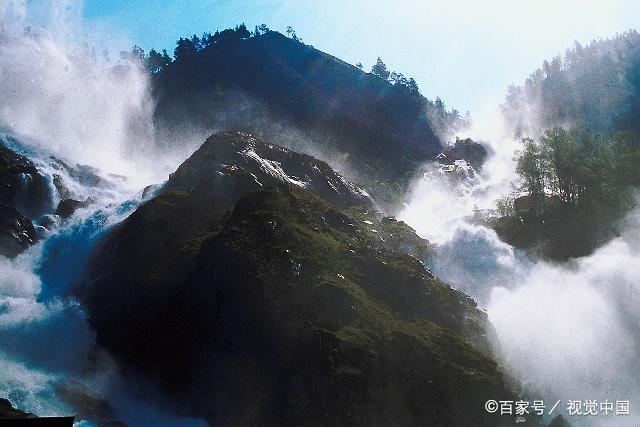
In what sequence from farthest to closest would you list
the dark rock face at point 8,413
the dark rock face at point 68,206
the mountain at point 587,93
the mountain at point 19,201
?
the mountain at point 587,93
the dark rock face at point 68,206
the mountain at point 19,201
the dark rock face at point 8,413

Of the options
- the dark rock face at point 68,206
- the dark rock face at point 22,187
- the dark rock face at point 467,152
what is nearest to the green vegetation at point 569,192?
the dark rock face at point 467,152

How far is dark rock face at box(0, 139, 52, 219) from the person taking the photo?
6706cm

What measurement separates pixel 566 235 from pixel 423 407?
152 ft

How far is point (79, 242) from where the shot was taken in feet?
205

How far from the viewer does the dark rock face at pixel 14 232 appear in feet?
193

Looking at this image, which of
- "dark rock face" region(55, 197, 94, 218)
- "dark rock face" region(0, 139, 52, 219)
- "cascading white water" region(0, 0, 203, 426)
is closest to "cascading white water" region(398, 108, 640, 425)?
"cascading white water" region(0, 0, 203, 426)

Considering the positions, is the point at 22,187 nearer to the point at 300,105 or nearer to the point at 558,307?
the point at 558,307

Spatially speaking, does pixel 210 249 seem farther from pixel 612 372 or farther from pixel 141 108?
pixel 141 108

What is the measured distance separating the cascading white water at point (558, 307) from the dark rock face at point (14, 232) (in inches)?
1798

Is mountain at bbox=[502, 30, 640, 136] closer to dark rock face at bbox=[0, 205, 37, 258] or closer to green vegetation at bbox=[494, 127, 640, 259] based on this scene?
green vegetation at bbox=[494, 127, 640, 259]

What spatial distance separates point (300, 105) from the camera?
146125 millimetres

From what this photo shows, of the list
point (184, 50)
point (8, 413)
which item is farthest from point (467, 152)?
point (8, 413)

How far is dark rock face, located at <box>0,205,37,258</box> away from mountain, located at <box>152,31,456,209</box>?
219 ft

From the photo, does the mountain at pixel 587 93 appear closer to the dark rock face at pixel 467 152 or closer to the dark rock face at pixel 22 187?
the dark rock face at pixel 467 152
